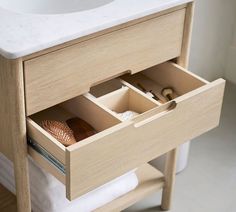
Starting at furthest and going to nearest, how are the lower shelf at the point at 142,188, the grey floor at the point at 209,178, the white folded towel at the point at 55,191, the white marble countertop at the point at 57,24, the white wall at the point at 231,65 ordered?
the white wall at the point at 231,65, the grey floor at the point at 209,178, the lower shelf at the point at 142,188, the white folded towel at the point at 55,191, the white marble countertop at the point at 57,24

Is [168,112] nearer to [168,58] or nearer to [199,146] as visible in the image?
[168,58]

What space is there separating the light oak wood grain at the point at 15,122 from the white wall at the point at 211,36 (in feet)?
3.21

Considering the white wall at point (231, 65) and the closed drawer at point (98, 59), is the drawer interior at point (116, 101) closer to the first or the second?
the closed drawer at point (98, 59)

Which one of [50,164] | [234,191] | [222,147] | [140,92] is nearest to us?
[50,164]

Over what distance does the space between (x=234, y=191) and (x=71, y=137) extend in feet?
2.40

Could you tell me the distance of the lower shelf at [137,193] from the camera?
1.54 metres

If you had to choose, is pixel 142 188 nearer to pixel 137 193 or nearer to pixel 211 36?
pixel 137 193

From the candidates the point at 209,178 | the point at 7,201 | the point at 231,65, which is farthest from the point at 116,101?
the point at 231,65

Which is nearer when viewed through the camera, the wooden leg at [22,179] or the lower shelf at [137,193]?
the wooden leg at [22,179]

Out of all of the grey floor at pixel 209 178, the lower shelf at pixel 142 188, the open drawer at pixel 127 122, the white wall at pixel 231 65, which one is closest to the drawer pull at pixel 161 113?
the open drawer at pixel 127 122

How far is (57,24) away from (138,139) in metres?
0.29

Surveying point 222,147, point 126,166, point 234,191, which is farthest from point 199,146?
point 126,166

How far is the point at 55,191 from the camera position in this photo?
1.39 meters

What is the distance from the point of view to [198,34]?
2.09 m
